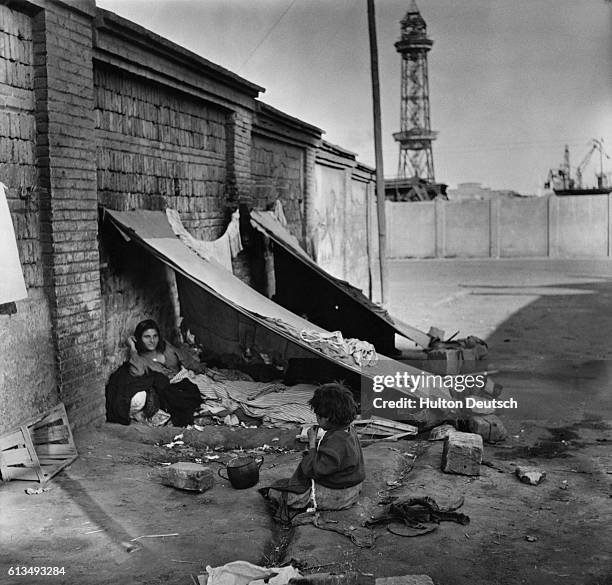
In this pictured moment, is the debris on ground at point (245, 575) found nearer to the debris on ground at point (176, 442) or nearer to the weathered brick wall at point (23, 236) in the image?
the weathered brick wall at point (23, 236)

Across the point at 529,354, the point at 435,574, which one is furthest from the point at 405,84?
the point at 435,574

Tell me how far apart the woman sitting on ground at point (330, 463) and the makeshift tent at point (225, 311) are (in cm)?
214

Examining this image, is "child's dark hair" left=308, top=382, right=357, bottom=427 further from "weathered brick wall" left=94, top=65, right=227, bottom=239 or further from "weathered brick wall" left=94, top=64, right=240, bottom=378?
"weathered brick wall" left=94, top=65, right=227, bottom=239

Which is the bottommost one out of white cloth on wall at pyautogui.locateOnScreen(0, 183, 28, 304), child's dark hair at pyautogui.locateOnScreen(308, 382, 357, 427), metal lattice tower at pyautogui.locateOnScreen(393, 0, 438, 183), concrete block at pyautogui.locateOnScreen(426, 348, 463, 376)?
concrete block at pyautogui.locateOnScreen(426, 348, 463, 376)

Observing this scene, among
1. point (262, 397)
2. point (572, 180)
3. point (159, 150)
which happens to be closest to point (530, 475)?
point (262, 397)

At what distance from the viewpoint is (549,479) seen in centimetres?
554

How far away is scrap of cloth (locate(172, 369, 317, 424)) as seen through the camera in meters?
7.08

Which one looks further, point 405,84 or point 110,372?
point 405,84

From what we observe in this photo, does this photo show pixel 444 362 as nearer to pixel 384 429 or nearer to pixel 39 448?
pixel 384 429

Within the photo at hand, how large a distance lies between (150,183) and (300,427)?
9.73 ft

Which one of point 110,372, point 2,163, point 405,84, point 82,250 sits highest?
point 405,84

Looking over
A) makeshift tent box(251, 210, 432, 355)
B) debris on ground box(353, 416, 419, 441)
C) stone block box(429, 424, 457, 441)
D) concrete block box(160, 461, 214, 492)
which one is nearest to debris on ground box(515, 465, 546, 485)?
stone block box(429, 424, 457, 441)

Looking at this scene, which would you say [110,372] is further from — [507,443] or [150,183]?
[507,443]

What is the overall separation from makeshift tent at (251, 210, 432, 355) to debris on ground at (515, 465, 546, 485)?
4149mm
